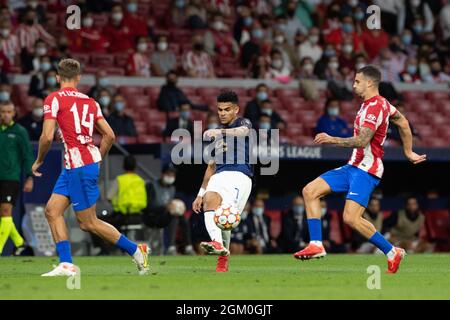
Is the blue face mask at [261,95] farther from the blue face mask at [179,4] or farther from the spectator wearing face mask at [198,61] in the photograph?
the blue face mask at [179,4]

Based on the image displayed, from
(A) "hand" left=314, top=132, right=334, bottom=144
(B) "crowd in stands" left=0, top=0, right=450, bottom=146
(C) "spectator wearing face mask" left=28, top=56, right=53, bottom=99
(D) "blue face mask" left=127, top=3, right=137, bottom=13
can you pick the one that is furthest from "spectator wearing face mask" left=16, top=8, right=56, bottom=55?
(A) "hand" left=314, top=132, right=334, bottom=144

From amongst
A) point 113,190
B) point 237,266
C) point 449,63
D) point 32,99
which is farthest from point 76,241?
point 449,63

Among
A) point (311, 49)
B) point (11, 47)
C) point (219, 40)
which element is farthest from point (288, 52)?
point (11, 47)

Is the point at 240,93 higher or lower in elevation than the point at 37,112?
higher

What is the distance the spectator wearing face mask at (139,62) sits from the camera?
26000 millimetres

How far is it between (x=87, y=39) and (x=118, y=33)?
27.8 inches

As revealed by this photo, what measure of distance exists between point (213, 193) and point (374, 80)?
2136mm

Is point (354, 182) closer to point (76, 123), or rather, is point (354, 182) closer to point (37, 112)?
point (76, 123)

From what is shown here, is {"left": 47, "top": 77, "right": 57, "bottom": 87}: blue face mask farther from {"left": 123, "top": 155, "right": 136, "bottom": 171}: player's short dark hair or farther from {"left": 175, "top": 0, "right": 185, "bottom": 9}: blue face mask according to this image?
{"left": 175, "top": 0, "right": 185, "bottom": 9}: blue face mask

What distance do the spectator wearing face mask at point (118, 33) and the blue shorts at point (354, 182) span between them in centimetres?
1289

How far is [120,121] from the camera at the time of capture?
23.7 meters

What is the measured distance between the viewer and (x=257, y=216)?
2377cm
